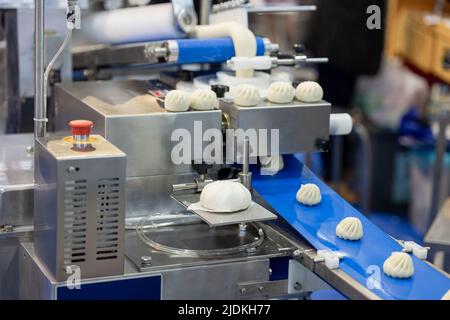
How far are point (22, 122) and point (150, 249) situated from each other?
824mm

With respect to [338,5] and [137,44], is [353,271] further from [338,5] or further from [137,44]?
[338,5]

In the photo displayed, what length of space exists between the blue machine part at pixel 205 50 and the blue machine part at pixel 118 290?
587 millimetres

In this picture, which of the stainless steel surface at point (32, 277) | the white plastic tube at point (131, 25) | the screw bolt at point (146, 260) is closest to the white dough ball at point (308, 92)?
the white plastic tube at point (131, 25)

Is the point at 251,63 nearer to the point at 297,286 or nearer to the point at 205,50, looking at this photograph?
the point at 205,50

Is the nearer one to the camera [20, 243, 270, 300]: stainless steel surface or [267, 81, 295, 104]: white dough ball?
[20, 243, 270, 300]: stainless steel surface

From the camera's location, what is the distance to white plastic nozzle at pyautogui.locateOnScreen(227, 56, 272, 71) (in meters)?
1.82

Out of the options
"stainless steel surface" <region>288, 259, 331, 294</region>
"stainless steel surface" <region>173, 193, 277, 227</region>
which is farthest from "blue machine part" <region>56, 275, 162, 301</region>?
"stainless steel surface" <region>288, 259, 331, 294</region>

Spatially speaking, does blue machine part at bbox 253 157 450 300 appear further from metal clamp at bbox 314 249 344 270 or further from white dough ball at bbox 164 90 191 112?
white dough ball at bbox 164 90 191 112

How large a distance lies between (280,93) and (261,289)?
40cm

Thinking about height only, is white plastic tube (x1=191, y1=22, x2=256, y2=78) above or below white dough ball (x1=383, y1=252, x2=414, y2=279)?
above

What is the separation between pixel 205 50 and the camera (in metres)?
1.93

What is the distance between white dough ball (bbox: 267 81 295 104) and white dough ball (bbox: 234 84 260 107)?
0.14ft

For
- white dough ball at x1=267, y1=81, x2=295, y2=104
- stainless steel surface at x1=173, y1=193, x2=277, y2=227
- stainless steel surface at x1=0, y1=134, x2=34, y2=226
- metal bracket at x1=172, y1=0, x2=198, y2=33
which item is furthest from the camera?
metal bracket at x1=172, y1=0, x2=198, y2=33
